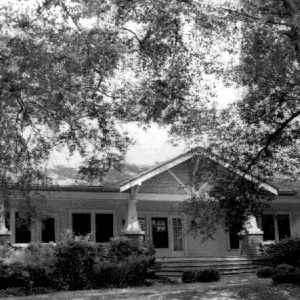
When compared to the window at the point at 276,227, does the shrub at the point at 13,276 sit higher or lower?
lower

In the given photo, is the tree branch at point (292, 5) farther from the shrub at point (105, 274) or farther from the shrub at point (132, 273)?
the shrub at point (105, 274)

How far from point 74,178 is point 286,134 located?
8753mm

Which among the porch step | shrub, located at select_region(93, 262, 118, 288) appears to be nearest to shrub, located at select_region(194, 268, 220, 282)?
the porch step

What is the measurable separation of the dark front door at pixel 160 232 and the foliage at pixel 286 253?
4.94 meters

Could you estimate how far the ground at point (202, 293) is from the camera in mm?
14609

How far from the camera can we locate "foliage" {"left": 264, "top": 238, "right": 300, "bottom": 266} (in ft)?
73.7

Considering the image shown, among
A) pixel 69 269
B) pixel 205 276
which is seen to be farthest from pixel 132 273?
pixel 205 276

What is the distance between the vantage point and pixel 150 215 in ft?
86.3

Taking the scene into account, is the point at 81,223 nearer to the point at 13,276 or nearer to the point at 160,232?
the point at 160,232

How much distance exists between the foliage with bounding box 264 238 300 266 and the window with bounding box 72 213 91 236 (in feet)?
24.5

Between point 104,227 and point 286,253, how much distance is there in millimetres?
7620

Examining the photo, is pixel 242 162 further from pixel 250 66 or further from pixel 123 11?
pixel 123 11

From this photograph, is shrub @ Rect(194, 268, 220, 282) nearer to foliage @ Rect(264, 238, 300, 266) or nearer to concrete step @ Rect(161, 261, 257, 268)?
concrete step @ Rect(161, 261, 257, 268)

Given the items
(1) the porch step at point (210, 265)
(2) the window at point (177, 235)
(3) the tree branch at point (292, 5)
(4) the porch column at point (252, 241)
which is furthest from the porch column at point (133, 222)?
(3) the tree branch at point (292, 5)
